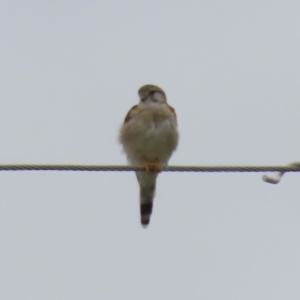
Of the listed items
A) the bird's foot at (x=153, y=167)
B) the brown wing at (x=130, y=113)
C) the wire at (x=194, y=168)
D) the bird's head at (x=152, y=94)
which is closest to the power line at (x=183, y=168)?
the wire at (x=194, y=168)

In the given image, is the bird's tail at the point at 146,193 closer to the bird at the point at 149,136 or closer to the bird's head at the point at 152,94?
the bird at the point at 149,136

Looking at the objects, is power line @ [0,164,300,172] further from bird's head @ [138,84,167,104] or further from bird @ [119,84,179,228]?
bird's head @ [138,84,167,104]

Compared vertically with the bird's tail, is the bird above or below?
above

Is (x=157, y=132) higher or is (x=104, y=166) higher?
(x=157, y=132)

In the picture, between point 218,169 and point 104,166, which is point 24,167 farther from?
point 218,169

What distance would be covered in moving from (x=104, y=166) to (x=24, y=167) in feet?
1.97

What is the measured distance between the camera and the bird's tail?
901cm

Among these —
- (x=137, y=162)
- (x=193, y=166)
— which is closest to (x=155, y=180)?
(x=137, y=162)

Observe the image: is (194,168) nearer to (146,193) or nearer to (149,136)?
(149,136)

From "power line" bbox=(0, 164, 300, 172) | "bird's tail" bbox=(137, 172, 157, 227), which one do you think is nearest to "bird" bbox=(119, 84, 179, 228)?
"bird's tail" bbox=(137, 172, 157, 227)

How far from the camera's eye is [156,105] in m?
8.94

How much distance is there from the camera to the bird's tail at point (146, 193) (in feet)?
29.6

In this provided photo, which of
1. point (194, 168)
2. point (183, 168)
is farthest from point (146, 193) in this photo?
point (194, 168)

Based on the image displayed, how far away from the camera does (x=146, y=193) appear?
30.0ft
